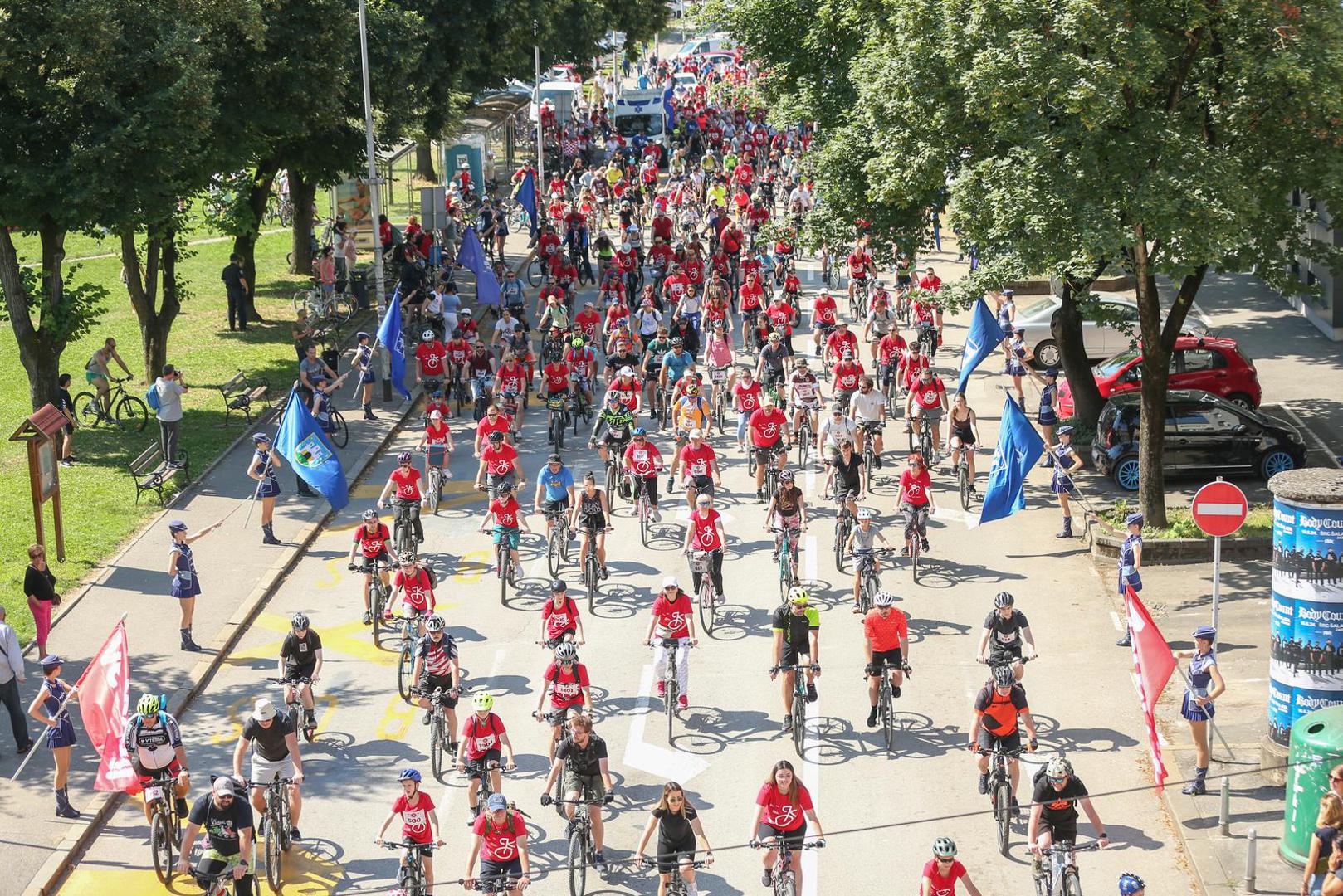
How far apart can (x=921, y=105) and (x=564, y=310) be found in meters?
12.3

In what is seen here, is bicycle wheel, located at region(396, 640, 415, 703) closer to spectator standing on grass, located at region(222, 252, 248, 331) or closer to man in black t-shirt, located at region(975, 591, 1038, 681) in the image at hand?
man in black t-shirt, located at region(975, 591, 1038, 681)

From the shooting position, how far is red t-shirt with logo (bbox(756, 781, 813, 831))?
14281mm

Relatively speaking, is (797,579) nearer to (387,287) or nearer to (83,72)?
(83,72)

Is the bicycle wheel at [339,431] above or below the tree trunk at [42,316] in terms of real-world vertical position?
below

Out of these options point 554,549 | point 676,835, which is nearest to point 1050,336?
point 554,549

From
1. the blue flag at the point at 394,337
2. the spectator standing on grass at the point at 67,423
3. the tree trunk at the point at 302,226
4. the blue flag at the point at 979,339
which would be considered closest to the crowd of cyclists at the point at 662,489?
the blue flag at the point at 394,337

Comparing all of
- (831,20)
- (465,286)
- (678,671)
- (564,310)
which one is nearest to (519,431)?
(564,310)

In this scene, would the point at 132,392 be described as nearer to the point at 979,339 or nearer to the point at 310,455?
the point at 310,455

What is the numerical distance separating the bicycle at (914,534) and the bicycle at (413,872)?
31.8 feet

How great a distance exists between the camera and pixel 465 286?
146 feet

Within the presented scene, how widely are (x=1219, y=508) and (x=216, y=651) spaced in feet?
39.1

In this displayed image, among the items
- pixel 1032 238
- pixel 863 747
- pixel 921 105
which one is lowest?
pixel 863 747

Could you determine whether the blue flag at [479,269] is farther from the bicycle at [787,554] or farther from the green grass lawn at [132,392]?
the bicycle at [787,554]

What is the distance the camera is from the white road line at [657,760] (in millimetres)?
17328
